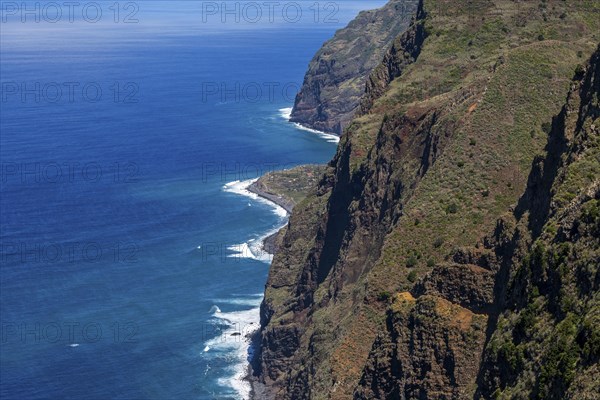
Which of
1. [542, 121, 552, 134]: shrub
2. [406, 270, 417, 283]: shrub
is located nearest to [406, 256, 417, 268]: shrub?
[406, 270, 417, 283]: shrub

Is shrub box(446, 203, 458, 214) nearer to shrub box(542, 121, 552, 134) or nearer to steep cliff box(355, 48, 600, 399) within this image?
shrub box(542, 121, 552, 134)

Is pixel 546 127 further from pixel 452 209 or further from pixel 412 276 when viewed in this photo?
pixel 412 276

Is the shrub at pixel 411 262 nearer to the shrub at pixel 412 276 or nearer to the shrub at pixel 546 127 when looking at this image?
the shrub at pixel 412 276

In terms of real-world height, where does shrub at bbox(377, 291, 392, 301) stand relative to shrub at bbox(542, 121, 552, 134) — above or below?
below

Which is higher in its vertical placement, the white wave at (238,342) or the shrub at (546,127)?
the shrub at (546,127)

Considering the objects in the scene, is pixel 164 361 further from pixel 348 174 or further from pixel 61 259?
pixel 61 259

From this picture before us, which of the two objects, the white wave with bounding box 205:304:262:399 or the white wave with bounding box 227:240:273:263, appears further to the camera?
the white wave with bounding box 227:240:273:263

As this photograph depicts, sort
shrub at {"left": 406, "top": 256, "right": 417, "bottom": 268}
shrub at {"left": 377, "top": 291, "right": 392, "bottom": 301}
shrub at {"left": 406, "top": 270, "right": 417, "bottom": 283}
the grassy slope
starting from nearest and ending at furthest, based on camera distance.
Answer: shrub at {"left": 406, "top": 270, "right": 417, "bottom": 283}
shrub at {"left": 406, "top": 256, "right": 417, "bottom": 268}
shrub at {"left": 377, "top": 291, "right": 392, "bottom": 301}
the grassy slope

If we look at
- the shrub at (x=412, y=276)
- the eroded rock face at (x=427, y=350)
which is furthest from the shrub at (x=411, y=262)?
the eroded rock face at (x=427, y=350)

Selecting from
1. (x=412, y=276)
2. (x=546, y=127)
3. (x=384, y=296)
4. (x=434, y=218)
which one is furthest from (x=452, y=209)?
(x=546, y=127)
